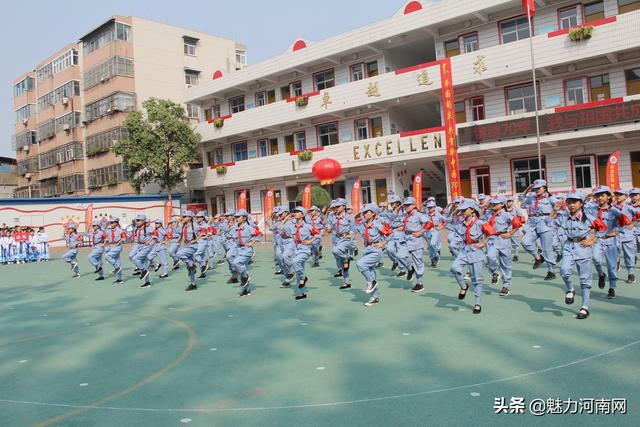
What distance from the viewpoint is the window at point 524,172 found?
22.7 meters

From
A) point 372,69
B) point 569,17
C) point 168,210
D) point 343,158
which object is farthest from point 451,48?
point 168,210

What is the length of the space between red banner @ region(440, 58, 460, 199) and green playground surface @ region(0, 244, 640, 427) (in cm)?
1317

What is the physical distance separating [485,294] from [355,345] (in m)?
3.91

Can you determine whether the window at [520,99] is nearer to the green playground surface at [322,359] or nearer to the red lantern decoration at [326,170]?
the red lantern decoration at [326,170]

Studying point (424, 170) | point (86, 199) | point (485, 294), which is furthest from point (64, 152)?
point (485, 294)

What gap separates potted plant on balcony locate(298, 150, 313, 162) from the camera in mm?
29156

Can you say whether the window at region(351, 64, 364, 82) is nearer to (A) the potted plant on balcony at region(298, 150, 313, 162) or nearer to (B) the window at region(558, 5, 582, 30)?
(A) the potted plant on balcony at region(298, 150, 313, 162)

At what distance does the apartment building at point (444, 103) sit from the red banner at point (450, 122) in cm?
12

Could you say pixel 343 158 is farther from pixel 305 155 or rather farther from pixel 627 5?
pixel 627 5

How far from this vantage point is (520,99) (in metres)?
22.7

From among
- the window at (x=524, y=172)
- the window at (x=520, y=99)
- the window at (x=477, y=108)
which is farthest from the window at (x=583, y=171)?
the window at (x=477, y=108)

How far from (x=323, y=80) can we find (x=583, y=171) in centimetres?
1531

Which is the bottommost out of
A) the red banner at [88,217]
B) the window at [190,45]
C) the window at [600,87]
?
the red banner at [88,217]

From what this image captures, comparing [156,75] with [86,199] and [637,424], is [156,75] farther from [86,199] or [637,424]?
[637,424]
